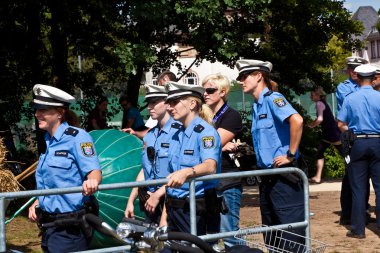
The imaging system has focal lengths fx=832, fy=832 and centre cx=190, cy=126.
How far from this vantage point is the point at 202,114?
645 cm

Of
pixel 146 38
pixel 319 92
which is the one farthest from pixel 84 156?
pixel 319 92

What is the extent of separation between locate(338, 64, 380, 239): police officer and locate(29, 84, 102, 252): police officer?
4.28 metres

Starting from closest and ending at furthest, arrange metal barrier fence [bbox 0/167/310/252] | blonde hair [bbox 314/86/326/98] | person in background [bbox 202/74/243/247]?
metal barrier fence [bbox 0/167/310/252], person in background [bbox 202/74/243/247], blonde hair [bbox 314/86/326/98]

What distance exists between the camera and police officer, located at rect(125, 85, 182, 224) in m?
6.18

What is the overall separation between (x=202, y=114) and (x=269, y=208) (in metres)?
0.89

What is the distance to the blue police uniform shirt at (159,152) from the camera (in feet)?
20.6

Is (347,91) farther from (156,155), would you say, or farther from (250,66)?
(156,155)

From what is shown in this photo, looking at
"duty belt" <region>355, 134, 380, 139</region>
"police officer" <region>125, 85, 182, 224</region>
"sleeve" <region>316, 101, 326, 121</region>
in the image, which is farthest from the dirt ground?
"police officer" <region>125, 85, 182, 224</region>

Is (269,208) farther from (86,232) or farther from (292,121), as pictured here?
(86,232)

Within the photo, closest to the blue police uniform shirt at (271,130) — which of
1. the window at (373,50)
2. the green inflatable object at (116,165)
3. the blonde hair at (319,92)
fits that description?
the green inflatable object at (116,165)

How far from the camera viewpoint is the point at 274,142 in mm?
6488

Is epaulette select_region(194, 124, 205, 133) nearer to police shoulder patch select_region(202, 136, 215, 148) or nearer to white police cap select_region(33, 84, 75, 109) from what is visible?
police shoulder patch select_region(202, 136, 215, 148)

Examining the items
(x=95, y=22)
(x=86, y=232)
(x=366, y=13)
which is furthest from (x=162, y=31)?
(x=366, y=13)

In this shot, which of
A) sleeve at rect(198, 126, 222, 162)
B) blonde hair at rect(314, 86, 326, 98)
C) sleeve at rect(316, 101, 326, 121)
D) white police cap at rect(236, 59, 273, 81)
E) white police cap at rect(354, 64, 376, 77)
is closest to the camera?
sleeve at rect(198, 126, 222, 162)
